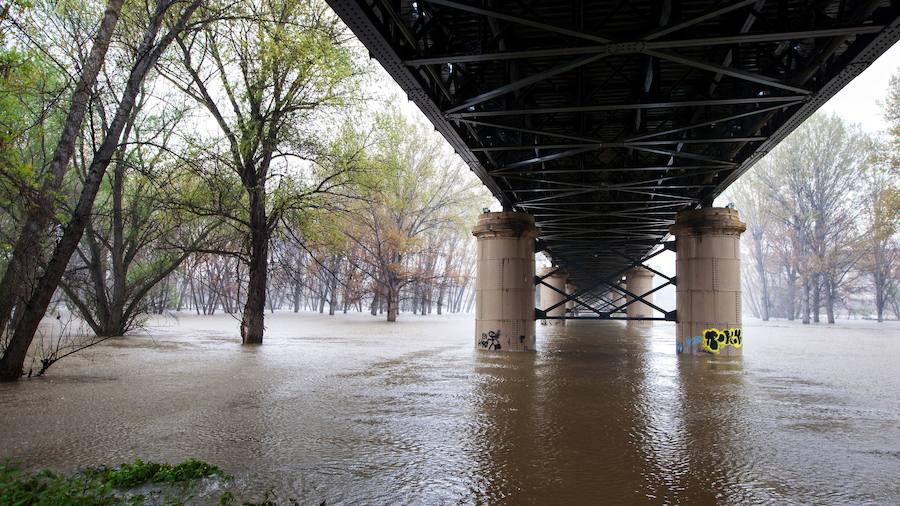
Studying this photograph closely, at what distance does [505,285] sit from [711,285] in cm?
657

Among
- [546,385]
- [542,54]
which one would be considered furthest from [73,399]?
[542,54]

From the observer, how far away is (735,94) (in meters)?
11.6

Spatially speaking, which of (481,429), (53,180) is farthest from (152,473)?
(53,180)

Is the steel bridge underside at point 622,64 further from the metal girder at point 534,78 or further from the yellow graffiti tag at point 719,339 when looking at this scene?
the yellow graffiti tag at point 719,339

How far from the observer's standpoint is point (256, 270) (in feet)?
68.7

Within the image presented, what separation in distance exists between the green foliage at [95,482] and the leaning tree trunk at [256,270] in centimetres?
1578

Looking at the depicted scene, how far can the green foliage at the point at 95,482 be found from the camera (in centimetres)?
430

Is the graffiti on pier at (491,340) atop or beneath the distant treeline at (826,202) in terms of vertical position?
beneath

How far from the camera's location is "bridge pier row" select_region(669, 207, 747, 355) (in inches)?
691


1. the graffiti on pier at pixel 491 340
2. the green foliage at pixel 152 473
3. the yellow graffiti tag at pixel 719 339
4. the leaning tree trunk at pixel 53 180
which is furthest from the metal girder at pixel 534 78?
the yellow graffiti tag at pixel 719 339

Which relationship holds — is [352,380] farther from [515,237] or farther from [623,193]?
[623,193]

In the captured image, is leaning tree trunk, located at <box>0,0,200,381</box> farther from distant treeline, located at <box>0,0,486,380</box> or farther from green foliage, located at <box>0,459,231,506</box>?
green foliage, located at <box>0,459,231,506</box>

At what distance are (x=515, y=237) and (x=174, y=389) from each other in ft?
38.8

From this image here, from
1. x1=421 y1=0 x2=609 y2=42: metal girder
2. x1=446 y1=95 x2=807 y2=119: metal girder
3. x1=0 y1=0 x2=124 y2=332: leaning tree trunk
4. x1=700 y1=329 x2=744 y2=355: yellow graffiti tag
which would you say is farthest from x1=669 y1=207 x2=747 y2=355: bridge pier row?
x1=0 y1=0 x2=124 y2=332: leaning tree trunk
